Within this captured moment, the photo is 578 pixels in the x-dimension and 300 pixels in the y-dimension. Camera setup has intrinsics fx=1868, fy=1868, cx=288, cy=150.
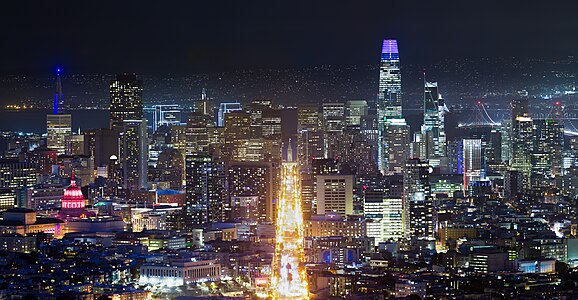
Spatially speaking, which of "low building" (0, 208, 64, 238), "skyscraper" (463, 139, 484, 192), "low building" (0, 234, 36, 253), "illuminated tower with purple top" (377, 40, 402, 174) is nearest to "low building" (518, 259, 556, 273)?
"low building" (0, 234, 36, 253)

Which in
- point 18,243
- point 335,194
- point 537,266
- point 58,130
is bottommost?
point 537,266

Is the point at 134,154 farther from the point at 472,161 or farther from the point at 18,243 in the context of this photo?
the point at 18,243

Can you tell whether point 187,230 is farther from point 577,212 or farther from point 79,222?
point 577,212

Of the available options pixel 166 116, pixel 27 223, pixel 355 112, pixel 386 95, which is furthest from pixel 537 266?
pixel 166 116

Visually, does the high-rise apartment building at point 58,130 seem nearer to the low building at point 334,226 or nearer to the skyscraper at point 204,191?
the skyscraper at point 204,191

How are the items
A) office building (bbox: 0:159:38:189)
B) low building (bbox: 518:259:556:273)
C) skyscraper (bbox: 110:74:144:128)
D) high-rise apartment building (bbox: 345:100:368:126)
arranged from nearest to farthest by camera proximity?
1. low building (bbox: 518:259:556:273)
2. office building (bbox: 0:159:38:189)
3. high-rise apartment building (bbox: 345:100:368:126)
4. skyscraper (bbox: 110:74:144:128)

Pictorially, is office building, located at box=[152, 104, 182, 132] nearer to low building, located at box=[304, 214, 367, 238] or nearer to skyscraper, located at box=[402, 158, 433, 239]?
skyscraper, located at box=[402, 158, 433, 239]
